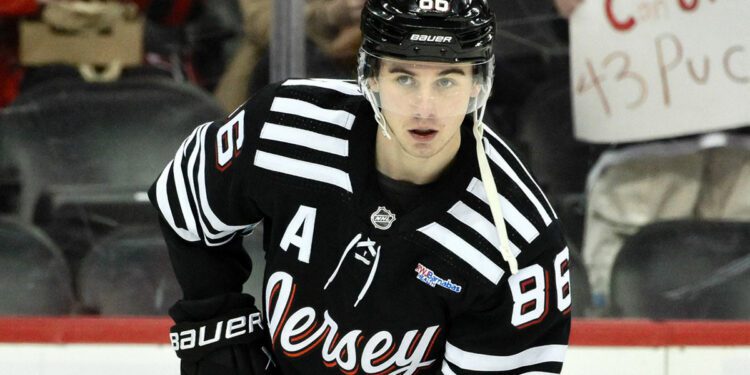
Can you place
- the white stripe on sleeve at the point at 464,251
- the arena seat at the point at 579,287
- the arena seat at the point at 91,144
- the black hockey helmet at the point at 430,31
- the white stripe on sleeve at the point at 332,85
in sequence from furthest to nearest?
the arena seat at the point at 91,144 → the arena seat at the point at 579,287 → the white stripe on sleeve at the point at 332,85 → the white stripe on sleeve at the point at 464,251 → the black hockey helmet at the point at 430,31

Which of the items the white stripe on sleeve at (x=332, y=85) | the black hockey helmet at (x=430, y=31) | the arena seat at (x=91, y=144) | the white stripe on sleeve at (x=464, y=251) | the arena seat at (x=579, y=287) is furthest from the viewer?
the arena seat at (x=91, y=144)

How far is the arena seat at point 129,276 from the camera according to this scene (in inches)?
104

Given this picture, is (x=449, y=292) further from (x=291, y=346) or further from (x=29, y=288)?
(x=29, y=288)

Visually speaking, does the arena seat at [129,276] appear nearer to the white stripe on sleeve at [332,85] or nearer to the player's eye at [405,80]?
the white stripe on sleeve at [332,85]

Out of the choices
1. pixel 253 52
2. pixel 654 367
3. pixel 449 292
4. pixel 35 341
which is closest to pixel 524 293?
pixel 449 292

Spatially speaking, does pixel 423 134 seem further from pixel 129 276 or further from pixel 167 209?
pixel 129 276

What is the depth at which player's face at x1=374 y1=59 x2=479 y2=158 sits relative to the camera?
1421 millimetres

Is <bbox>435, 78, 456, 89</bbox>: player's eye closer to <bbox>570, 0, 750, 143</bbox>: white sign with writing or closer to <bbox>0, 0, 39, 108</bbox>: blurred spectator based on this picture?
<bbox>570, 0, 750, 143</bbox>: white sign with writing

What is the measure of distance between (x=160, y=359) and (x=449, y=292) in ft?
2.93

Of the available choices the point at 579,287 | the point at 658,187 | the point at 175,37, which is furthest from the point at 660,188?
the point at 175,37

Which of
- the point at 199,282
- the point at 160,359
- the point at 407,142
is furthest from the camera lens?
the point at 160,359

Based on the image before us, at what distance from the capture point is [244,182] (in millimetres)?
1576

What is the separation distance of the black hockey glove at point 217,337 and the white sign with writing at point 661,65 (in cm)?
122

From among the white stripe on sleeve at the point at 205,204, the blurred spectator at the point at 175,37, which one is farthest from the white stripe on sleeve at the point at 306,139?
the blurred spectator at the point at 175,37
